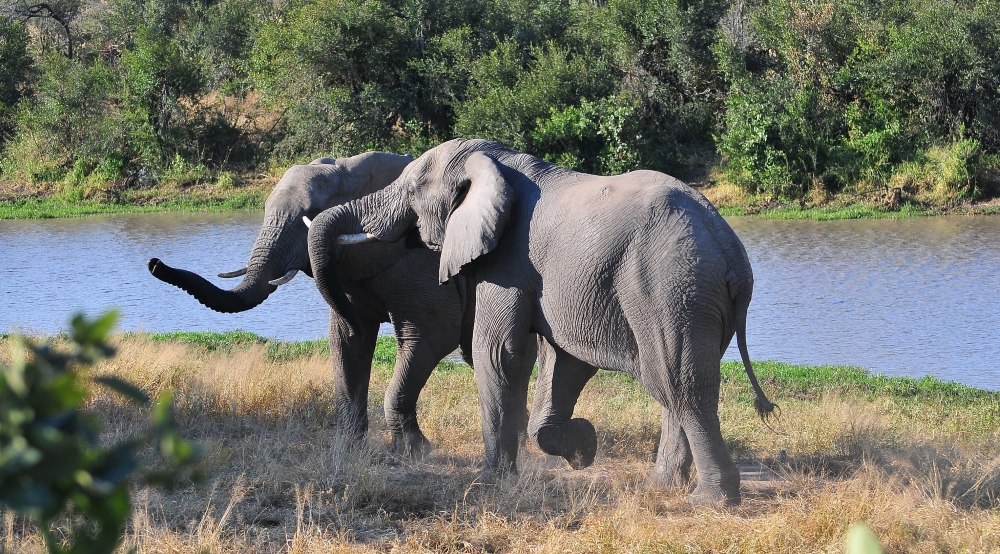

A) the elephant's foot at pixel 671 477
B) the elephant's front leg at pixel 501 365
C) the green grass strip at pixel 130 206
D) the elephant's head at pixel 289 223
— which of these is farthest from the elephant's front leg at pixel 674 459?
the green grass strip at pixel 130 206

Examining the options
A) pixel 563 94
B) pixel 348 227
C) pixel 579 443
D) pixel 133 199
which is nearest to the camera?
pixel 579 443

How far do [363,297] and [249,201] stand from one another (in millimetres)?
21460

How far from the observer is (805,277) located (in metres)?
17.0

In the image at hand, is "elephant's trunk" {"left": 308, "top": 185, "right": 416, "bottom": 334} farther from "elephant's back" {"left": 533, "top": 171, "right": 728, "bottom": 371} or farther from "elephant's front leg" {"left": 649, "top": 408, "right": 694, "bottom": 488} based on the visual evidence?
"elephant's front leg" {"left": 649, "top": 408, "right": 694, "bottom": 488}

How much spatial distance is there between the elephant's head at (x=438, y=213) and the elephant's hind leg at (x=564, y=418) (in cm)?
98

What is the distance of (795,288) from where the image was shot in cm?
1619

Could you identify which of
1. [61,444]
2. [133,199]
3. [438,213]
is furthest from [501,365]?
[133,199]

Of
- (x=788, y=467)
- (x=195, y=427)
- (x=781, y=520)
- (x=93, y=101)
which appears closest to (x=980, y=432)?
(x=788, y=467)

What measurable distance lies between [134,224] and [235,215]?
7.95ft

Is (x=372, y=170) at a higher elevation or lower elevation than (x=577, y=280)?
higher

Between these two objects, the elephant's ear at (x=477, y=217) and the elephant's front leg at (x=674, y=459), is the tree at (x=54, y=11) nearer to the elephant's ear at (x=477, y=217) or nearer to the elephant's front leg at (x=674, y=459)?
the elephant's ear at (x=477, y=217)

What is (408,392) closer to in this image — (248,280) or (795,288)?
(248,280)

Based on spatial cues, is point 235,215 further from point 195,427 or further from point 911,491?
point 911,491

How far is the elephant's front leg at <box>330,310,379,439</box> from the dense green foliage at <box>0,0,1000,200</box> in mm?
18607
